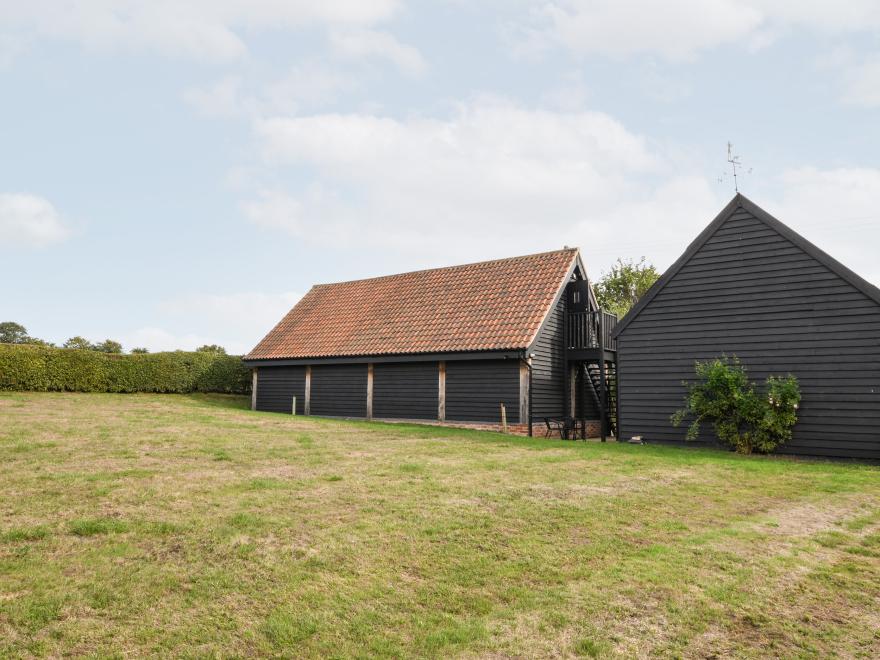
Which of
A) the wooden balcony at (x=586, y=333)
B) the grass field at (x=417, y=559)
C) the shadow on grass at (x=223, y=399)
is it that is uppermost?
the wooden balcony at (x=586, y=333)

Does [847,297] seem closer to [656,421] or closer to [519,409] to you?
[656,421]

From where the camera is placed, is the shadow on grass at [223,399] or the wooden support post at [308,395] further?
the shadow on grass at [223,399]

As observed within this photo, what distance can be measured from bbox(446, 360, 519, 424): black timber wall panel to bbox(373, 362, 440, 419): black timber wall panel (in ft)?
2.22

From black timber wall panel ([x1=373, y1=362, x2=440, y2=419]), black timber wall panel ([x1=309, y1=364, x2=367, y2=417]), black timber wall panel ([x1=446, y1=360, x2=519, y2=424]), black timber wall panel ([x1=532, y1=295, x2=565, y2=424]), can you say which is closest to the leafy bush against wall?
black timber wall panel ([x1=532, y1=295, x2=565, y2=424])

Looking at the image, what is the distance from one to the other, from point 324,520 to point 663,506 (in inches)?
170

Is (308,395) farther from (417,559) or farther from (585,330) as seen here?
(417,559)

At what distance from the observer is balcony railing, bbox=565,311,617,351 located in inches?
813

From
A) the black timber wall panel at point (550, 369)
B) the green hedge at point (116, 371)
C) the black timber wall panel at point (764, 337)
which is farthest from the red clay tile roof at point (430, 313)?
the green hedge at point (116, 371)

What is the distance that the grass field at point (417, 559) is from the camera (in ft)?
12.4

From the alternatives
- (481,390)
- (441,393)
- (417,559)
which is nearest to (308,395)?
(441,393)

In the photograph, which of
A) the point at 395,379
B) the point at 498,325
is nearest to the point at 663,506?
the point at 498,325

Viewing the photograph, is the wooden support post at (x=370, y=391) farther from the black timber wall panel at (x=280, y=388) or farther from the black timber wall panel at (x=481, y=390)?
the black timber wall panel at (x=280, y=388)

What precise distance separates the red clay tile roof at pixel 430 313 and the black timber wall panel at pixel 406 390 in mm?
724

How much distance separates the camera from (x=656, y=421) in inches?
654
